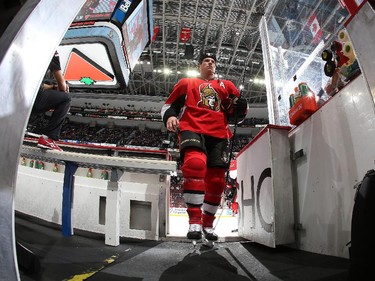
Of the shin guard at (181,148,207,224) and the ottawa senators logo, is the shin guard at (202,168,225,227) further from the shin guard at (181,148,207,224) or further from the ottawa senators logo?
the ottawa senators logo

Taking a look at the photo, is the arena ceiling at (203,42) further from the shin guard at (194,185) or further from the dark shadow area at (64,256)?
the dark shadow area at (64,256)

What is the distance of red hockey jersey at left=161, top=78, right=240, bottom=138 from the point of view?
196 cm

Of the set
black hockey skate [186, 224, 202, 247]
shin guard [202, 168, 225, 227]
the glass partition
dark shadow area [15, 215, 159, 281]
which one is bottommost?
dark shadow area [15, 215, 159, 281]

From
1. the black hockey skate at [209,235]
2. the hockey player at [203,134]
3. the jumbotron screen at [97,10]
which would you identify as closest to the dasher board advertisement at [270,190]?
the hockey player at [203,134]

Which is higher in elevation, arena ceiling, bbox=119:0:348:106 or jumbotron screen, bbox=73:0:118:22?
arena ceiling, bbox=119:0:348:106

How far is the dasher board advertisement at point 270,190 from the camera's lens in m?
2.03

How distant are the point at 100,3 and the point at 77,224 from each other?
2645 millimetres

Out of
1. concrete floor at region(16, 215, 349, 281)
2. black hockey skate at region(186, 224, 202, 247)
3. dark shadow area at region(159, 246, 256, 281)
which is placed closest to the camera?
concrete floor at region(16, 215, 349, 281)

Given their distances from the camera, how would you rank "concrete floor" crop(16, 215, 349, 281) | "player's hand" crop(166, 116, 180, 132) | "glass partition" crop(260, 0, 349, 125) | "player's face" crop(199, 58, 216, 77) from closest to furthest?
"concrete floor" crop(16, 215, 349, 281) → "player's hand" crop(166, 116, 180, 132) → "player's face" crop(199, 58, 216, 77) → "glass partition" crop(260, 0, 349, 125)

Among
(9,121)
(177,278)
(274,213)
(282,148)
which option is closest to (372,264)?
(177,278)

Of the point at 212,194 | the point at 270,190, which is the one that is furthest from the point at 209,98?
the point at 270,190

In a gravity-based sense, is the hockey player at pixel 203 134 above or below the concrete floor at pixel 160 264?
above

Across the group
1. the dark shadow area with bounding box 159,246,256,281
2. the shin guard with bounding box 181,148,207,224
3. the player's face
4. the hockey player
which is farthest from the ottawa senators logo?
the dark shadow area with bounding box 159,246,256,281

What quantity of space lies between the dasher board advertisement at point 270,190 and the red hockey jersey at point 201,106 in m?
0.46
